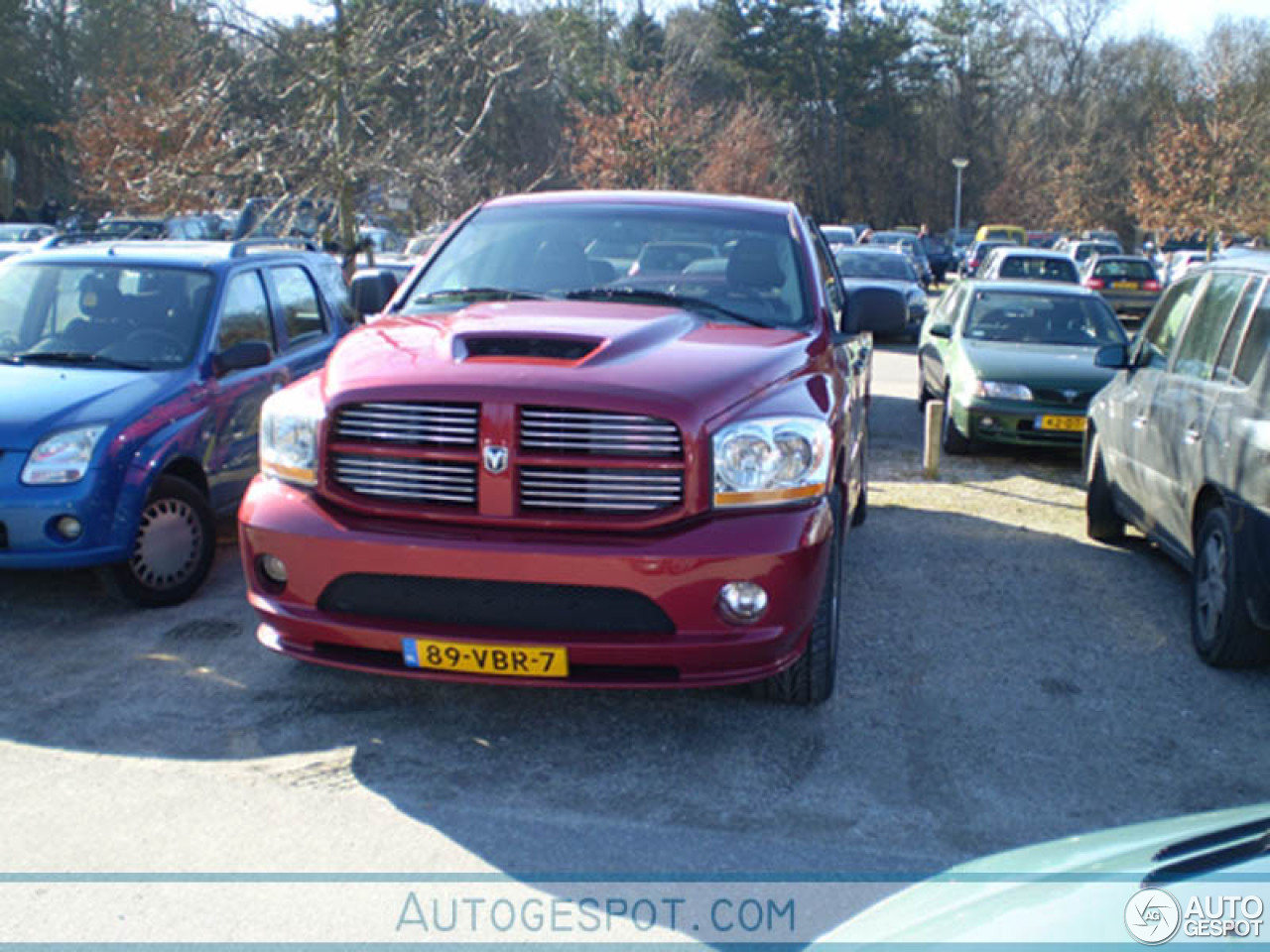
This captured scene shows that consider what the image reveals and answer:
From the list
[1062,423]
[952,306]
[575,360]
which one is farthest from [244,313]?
[952,306]

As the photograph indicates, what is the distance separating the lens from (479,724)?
14.8 feet

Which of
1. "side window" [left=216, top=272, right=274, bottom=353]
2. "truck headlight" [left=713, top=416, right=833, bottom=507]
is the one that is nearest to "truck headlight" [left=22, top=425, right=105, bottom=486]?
"side window" [left=216, top=272, right=274, bottom=353]

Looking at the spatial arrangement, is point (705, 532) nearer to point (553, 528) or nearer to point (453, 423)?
point (553, 528)

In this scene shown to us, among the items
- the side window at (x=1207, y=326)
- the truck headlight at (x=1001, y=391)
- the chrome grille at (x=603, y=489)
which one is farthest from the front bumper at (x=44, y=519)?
the truck headlight at (x=1001, y=391)

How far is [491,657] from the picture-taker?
12.9 ft

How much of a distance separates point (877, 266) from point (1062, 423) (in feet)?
42.5

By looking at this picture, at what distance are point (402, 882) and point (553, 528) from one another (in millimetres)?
1201

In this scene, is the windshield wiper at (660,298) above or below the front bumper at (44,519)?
above

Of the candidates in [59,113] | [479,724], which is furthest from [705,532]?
[59,113]

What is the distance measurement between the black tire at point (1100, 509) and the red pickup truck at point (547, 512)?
3.82m

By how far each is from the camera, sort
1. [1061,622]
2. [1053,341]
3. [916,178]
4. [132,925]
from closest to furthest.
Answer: [132,925], [1061,622], [1053,341], [916,178]

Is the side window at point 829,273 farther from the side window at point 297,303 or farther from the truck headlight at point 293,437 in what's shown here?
the side window at point 297,303

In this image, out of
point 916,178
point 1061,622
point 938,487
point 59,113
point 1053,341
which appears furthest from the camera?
point 916,178

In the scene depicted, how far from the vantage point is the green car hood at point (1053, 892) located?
69.9 inches
